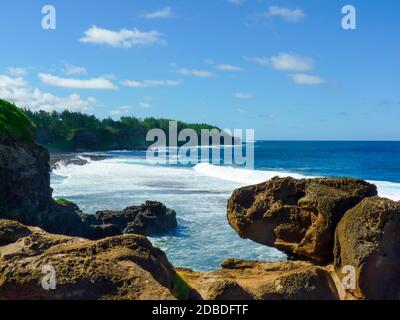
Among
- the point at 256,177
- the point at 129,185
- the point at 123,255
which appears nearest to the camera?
the point at 123,255

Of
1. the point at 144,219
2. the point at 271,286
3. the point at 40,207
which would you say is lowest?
the point at 144,219

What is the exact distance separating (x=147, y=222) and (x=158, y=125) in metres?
134

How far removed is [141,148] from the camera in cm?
12812

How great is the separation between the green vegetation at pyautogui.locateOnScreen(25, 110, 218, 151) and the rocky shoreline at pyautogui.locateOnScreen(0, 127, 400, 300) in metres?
97.1

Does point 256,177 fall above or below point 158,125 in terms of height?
below

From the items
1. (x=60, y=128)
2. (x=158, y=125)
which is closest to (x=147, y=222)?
(x=60, y=128)

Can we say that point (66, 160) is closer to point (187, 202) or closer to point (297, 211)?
point (187, 202)

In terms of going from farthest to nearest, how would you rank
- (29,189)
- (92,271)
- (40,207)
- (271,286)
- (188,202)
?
(188,202) → (40,207) → (29,189) → (271,286) → (92,271)

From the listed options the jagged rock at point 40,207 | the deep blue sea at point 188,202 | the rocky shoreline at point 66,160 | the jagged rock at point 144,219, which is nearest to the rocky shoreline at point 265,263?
the deep blue sea at point 188,202

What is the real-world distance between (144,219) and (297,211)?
40.7 ft

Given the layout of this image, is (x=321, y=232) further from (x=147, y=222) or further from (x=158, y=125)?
(x=158, y=125)

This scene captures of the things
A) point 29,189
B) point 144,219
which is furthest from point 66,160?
point 29,189

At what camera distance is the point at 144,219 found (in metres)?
20.0

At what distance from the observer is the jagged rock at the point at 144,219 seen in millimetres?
19859
